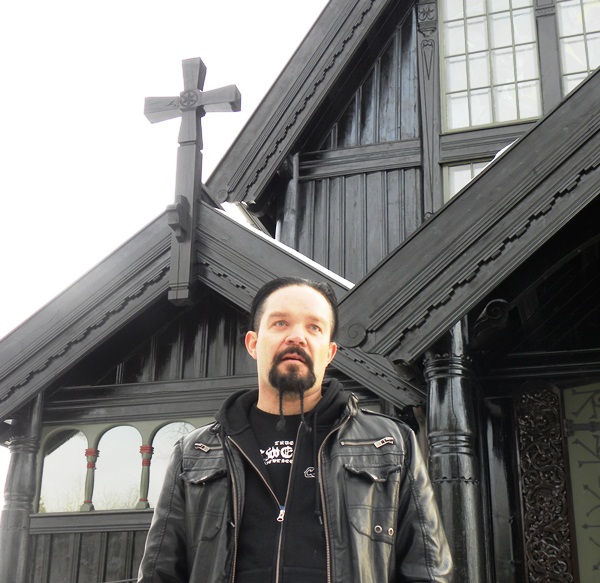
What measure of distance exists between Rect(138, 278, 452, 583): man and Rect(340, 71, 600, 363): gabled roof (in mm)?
2865

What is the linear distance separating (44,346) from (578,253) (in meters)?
4.21

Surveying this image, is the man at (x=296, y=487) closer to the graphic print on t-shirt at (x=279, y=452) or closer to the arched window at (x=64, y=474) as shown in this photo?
the graphic print on t-shirt at (x=279, y=452)

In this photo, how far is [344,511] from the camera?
2.85 metres

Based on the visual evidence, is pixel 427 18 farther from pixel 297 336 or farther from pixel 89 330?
pixel 297 336

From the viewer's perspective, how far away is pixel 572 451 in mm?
7070

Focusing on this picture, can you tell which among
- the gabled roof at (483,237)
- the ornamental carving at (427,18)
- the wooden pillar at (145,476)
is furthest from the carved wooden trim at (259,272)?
the ornamental carving at (427,18)

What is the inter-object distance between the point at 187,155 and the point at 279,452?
485cm

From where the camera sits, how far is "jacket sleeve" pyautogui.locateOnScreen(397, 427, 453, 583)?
2.84 m

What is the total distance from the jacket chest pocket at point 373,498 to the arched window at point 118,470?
475cm

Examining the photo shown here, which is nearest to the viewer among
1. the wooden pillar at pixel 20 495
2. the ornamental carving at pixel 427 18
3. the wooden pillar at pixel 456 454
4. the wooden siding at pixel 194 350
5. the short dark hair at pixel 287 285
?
the short dark hair at pixel 287 285

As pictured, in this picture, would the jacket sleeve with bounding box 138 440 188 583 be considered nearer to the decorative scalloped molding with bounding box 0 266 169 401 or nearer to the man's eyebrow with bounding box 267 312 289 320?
the man's eyebrow with bounding box 267 312 289 320

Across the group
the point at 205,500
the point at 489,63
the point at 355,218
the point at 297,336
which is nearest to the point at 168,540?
the point at 205,500

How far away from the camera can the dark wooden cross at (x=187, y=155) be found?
7246mm

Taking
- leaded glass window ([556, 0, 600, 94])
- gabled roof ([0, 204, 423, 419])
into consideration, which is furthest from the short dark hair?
leaded glass window ([556, 0, 600, 94])
